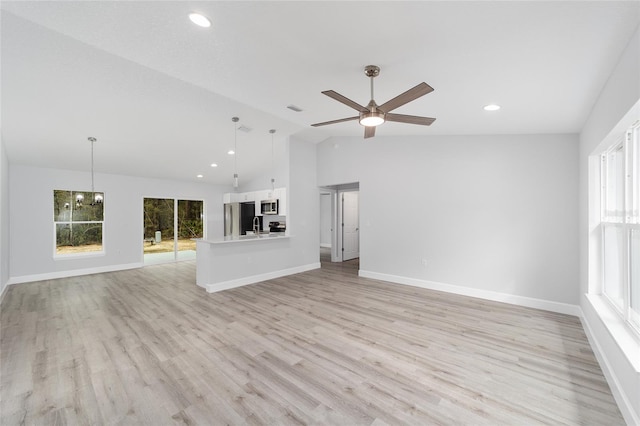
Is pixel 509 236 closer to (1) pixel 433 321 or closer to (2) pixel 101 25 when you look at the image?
(1) pixel 433 321

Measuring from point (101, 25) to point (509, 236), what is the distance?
5.61 m

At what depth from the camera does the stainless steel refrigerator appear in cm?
888

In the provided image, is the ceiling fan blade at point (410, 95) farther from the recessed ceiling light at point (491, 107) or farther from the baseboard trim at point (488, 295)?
the baseboard trim at point (488, 295)

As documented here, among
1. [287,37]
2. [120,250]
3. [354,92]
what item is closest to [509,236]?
[354,92]

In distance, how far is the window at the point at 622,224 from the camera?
7.13 feet

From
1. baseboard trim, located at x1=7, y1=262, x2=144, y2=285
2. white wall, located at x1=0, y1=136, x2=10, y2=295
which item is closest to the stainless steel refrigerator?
baseboard trim, located at x1=7, y1=262, x2=144, y2=285

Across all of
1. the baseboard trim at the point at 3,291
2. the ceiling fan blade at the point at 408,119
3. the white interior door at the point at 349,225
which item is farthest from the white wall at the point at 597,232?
the baseboard trim at the point at 3,291

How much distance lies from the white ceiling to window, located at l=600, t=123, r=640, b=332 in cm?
63

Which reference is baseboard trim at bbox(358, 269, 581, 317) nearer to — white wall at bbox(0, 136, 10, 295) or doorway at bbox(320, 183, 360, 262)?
doorway at bbox(320, 183, 360, 262)

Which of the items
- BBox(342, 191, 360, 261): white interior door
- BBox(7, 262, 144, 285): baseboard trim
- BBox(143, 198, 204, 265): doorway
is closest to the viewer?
BBox(7, 262, 144, 285): baseboard trim

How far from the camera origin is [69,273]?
6430mm

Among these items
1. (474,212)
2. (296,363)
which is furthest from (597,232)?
(296,363)

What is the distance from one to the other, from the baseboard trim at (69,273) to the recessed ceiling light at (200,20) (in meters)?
6.99

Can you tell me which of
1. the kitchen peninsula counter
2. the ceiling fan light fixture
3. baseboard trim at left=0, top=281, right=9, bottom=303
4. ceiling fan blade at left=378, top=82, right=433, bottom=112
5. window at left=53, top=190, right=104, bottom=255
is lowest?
baseboard trim at left=0, top=281, right=9, bottom=303
